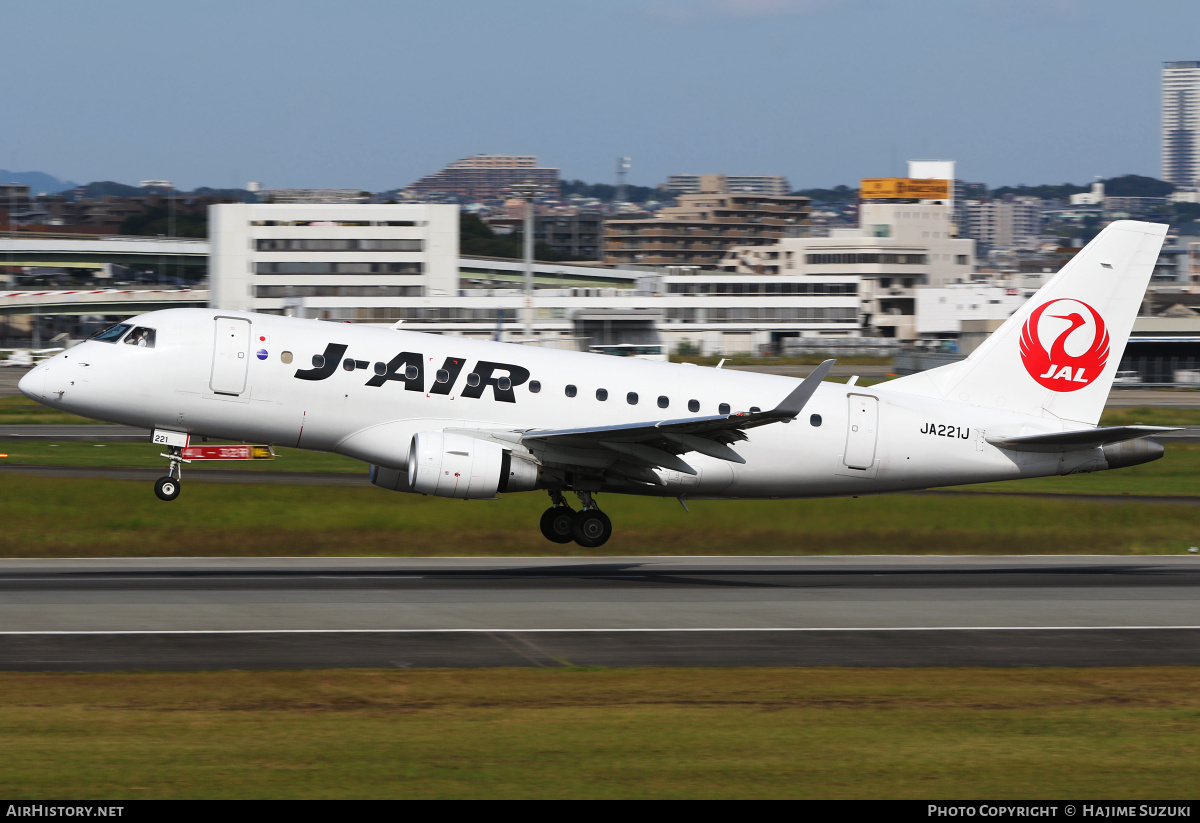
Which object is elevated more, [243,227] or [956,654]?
[243,227]

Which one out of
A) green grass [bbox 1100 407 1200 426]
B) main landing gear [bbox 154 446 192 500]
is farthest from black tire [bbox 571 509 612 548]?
green grass [bbox 1100 407 1200 426]

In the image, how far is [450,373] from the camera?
101 ft

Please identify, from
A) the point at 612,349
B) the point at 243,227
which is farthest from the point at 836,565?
the point at 243,227

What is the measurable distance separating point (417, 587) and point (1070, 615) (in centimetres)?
1409

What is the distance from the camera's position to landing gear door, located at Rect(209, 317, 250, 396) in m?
29.7

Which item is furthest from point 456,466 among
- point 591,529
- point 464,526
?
point 464,526

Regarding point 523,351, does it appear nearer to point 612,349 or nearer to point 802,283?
point 612,349

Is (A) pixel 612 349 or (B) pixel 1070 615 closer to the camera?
(B) pixel 1070 615

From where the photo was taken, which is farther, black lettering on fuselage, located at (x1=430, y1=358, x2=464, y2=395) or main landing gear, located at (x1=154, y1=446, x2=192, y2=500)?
black lettering on fuselage, located at (x1=430, y1=358, x2=464, y2=395)

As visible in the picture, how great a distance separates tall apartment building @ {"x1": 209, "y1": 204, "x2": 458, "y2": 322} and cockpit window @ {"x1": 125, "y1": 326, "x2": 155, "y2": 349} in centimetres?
12560

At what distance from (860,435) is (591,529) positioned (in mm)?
7032

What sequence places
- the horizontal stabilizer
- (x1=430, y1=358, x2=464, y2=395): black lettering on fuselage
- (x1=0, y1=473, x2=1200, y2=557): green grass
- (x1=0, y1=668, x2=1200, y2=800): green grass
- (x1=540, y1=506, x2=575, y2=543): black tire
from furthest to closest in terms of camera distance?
(x1=0, y1=473, x2=1200, y2=557): green grass, (x1=540, y1=506, x2=575, y2=543): black tire, the horizontal stabilizer, (x1=430, y1=358, x2=464, y2=395): black lettering on fuselage, (x1=0, y1=668, x2=1200, y2=800): green grass

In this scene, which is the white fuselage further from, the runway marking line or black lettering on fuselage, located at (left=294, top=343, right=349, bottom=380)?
the runway marking line

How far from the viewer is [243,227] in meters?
162
